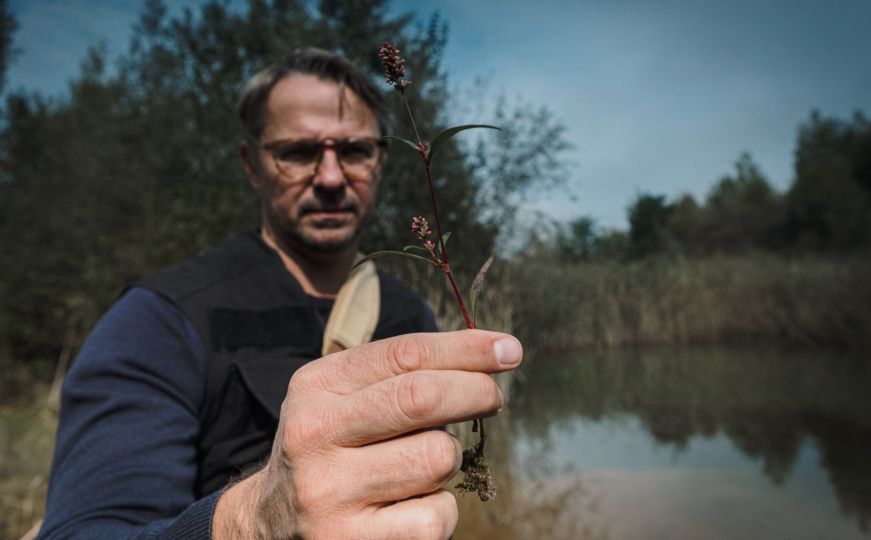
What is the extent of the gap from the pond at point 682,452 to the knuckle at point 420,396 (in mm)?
3210

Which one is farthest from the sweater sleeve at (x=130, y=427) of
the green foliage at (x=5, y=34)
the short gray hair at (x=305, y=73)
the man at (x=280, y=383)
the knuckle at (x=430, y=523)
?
the green foliage at (x=5, y=34)

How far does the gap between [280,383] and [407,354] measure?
0.98 m

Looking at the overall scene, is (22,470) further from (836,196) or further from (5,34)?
(836,196)

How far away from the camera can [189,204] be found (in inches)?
409

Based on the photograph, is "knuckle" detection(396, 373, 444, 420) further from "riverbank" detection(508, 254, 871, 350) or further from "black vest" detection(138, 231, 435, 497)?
"riverbank" detection(508, 254, 871, 350)

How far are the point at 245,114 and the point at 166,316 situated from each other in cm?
112

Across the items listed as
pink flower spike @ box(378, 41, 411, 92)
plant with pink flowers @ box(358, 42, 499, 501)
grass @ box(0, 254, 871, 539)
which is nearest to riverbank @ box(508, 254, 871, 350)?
grass @ box(0, 254, 871, 539)

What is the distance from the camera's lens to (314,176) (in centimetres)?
210

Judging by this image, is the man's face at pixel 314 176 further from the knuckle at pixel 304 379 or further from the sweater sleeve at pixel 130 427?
the knuckle at pixel 304 379

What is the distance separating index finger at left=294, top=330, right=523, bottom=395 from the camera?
73 centimetres

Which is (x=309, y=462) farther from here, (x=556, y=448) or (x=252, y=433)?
(x=556, y=448)

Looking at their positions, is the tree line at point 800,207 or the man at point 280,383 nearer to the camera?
the man at point 280,383

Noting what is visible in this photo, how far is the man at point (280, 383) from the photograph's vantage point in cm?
75

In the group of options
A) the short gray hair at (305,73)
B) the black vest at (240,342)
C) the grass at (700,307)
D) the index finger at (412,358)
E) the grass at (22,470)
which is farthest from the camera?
the grass at (700,307)
